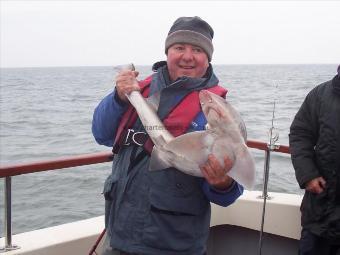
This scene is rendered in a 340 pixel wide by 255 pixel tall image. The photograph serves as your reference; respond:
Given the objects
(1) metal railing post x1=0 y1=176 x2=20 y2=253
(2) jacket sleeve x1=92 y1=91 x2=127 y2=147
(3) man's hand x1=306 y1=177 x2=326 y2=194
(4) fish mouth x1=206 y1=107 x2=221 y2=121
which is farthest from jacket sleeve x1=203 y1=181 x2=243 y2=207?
(1) metal railing post x1=0 y1=176 x2=20 y2=253

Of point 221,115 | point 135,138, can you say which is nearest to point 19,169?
point 135,138

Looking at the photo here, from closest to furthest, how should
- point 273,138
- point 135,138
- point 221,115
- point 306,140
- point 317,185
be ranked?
point 221,115 < point 135,138 < point 317,185 < point 306,140 < point 273,138

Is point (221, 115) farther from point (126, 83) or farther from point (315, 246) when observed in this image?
point (315, 246)

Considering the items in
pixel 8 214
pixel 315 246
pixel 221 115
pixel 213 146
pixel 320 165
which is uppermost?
pixel 221 115

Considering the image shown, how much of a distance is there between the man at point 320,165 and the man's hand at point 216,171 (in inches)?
50.8

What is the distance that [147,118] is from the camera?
2.31 m

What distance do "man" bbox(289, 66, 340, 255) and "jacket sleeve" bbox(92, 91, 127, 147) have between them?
151cm

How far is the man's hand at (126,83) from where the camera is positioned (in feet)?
7.78

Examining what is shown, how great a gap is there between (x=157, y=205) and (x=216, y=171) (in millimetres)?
373

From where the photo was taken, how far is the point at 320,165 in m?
3.33

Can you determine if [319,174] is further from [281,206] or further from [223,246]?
[223,246]

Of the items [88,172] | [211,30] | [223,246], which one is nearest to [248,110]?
[88,172]

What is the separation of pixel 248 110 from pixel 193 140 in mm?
23274

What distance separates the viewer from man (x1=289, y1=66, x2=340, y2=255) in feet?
10.6
